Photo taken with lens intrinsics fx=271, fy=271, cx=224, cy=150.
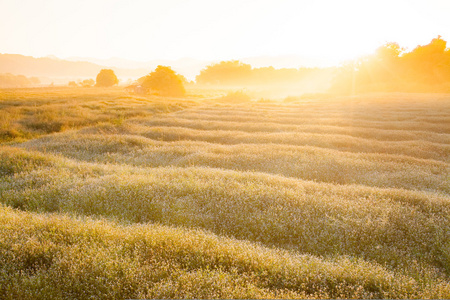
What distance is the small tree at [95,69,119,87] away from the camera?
8469cm

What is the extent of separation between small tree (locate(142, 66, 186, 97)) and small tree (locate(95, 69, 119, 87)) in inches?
1429

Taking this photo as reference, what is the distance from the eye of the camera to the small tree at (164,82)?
54562 mm

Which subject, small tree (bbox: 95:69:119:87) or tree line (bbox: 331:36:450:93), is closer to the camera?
tree line (bbox: 331:36:450:93)

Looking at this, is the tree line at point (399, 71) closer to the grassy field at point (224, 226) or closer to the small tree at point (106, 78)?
the grassy field at point (224, 226)

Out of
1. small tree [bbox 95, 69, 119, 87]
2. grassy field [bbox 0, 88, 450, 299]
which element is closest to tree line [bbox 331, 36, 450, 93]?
grassy field [bbox 0, 88, 450, 299]

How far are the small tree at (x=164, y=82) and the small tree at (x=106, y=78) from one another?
119 feet

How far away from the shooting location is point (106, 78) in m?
84.8

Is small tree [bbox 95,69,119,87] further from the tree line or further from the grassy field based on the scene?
the grassy field

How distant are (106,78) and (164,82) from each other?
4018 cm

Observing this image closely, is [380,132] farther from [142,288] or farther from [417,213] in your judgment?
[142,288]

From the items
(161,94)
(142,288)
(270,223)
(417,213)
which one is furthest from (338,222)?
(161,94)

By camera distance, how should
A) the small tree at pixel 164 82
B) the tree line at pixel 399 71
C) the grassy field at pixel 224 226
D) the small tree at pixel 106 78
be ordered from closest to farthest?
the grassy field at pixel 224 226 → the small tree at pixel 164 82 → the tree line at pixel 399 71 → the small tree at pixel 106 78

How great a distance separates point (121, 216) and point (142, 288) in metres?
2.96

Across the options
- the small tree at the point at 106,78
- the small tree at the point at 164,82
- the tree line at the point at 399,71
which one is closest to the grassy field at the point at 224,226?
the small tree at the point at 164,82
